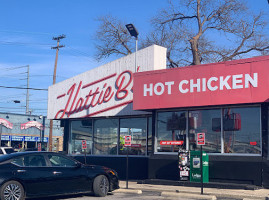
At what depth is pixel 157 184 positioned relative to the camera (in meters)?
17.5

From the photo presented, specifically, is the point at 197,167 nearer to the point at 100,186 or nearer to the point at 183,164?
the point at 183,164

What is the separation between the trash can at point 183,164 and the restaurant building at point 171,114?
718mm

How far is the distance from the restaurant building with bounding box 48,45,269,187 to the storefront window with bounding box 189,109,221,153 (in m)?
0.04

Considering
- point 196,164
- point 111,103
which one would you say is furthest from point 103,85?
point 196,164

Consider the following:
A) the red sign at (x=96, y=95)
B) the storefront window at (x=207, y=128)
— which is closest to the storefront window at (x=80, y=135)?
the red sign at (x=96, y=95)

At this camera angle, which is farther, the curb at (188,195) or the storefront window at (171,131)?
the storefront window at (171,131)

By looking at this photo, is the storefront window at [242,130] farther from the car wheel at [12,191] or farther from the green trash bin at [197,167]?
the car wheel at [12,191]

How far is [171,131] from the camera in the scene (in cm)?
1798

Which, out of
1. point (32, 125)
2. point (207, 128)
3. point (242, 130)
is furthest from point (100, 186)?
point (32, 125)

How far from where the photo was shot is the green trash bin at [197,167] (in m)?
15.9

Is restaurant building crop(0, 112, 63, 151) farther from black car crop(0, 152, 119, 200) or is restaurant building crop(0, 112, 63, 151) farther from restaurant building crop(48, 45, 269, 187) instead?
black car crop(0, 152, 119, 200)

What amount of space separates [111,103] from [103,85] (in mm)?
1197

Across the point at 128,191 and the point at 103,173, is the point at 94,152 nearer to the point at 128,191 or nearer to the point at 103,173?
the point at 128,191

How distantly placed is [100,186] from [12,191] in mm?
2975
